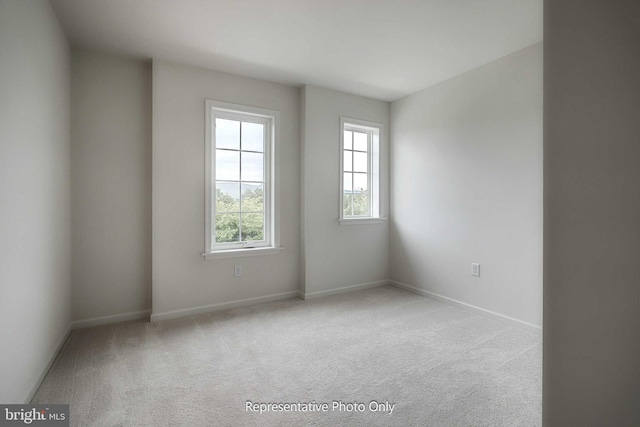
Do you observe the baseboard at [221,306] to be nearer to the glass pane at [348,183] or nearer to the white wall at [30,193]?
the white wall at [30,193]

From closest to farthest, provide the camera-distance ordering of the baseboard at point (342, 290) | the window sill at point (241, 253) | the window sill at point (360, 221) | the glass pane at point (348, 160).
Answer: the window sill at point (241, 253), the baseboard at point (342, 290), the window sill at point (360, 221), the glass pane at point (348, 160)

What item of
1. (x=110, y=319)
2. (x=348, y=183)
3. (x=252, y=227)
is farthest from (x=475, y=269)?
(x=110, y=319)

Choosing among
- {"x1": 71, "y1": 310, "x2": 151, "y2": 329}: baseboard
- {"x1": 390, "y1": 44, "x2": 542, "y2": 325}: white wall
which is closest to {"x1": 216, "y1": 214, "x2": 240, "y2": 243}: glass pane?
{"x1": 71, "y1": 310, "x2": 151, "y2": 329}: baseboard

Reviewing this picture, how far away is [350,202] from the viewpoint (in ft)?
13.5

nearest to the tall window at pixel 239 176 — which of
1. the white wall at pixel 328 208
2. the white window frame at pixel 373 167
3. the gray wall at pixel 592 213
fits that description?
the white wall at pixel 328 208

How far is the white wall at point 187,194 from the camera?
2980 millimetres

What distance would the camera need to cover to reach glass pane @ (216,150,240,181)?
3.34 meters

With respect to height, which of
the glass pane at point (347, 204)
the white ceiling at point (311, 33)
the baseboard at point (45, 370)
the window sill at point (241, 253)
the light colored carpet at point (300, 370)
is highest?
the white ceiling at point (311, 33)

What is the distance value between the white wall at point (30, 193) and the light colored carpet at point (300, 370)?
0.29 metres

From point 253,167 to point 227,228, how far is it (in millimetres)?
744

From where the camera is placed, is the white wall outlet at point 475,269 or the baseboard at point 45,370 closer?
the baseboard at point 45,370

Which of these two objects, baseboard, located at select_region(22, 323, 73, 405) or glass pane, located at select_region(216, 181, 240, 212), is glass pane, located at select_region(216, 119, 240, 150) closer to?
glass pane, located at select_region(216, 181, 240, 212)

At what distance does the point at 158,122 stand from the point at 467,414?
3283mm

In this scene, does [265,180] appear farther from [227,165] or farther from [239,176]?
[227,165]
